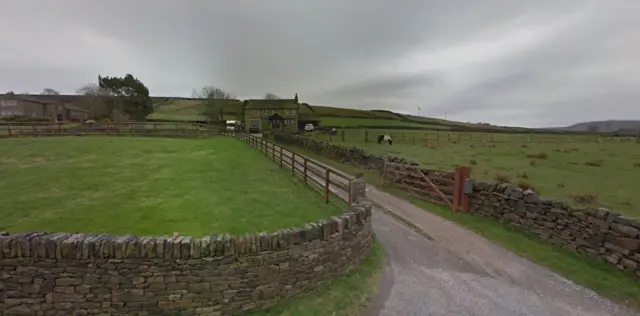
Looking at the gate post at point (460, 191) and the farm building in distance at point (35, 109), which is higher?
the farm building in distance at point (35, 109)

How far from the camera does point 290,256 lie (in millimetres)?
4938

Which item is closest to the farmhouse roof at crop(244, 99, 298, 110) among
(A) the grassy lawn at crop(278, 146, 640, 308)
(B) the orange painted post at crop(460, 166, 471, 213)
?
(B) the orange painted post at crop(460, 166, 471, 213)

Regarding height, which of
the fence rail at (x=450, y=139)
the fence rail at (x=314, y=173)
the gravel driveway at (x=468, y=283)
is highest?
the fence rail at (x=450, y=139)

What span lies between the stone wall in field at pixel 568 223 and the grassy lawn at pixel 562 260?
0.60 feet

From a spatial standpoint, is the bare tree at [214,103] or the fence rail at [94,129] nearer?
the fence rail at [94,129]

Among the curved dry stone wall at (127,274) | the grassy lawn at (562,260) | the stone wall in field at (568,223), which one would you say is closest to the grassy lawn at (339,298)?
the curved dry stone wall at (127,274)

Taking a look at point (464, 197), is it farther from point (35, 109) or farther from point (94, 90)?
point (35, 109)

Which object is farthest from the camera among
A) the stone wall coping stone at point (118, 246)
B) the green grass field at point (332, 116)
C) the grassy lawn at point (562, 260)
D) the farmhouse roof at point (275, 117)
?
the green grass field at point (332, 116)

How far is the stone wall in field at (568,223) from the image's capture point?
228 inches

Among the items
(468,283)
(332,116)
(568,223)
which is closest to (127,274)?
(468,283)

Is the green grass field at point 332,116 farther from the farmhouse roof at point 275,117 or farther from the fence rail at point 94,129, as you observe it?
the fence rail at point 94,129

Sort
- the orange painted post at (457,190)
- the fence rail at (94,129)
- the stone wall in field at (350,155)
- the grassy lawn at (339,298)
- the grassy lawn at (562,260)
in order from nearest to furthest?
the grassy lawn at (339,298) → the grassy lawn at (562,260) → the orange painted post at (457,190) → the stone wall in field at (350,155) → the fence rail at (94,129)

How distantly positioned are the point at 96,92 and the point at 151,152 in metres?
50.4

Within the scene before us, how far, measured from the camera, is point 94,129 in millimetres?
28188
